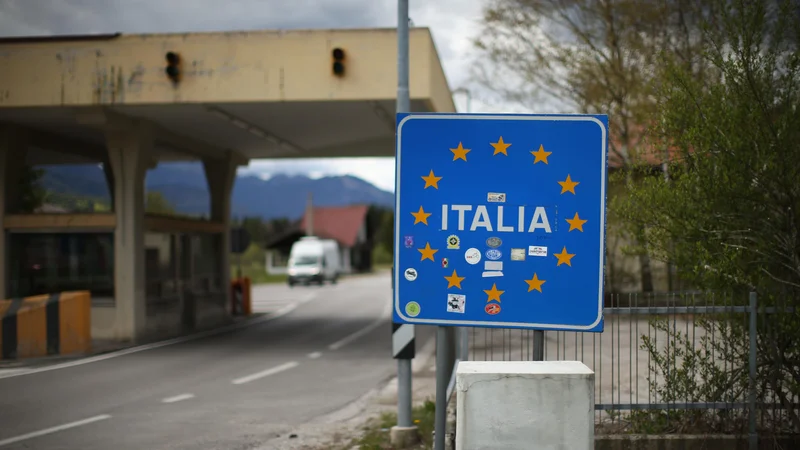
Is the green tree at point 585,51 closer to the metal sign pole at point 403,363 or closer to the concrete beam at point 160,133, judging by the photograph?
the concrete beam at point 160,133

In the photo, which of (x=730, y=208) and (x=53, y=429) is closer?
(x=730, y=208)

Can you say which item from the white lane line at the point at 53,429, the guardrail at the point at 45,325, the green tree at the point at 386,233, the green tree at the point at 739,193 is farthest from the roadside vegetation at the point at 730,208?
the green tree at the point at 386,233

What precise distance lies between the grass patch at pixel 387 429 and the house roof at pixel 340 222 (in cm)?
6921

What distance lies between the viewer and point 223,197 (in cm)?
2606

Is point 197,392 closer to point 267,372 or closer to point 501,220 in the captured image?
point 267,372

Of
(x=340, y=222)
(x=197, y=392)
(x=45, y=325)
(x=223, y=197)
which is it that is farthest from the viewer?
(x=340, y=222)

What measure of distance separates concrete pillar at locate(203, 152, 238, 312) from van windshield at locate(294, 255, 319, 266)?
26927mm

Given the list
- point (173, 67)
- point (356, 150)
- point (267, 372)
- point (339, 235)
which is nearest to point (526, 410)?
point (267, 372)

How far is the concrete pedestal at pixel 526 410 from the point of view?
4.71 metres

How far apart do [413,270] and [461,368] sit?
70 centimetres

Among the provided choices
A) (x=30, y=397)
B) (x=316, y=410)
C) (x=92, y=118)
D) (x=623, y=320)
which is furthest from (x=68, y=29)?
(x=623, y=320)

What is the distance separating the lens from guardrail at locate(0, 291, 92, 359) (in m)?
15.0

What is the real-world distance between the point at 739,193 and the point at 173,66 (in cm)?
1291

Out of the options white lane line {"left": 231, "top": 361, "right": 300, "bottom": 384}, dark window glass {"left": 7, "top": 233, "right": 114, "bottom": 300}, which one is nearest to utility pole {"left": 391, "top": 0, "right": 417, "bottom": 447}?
white lane line {"left": 231, "top": 361, "right": 300, "bottom": 384}
